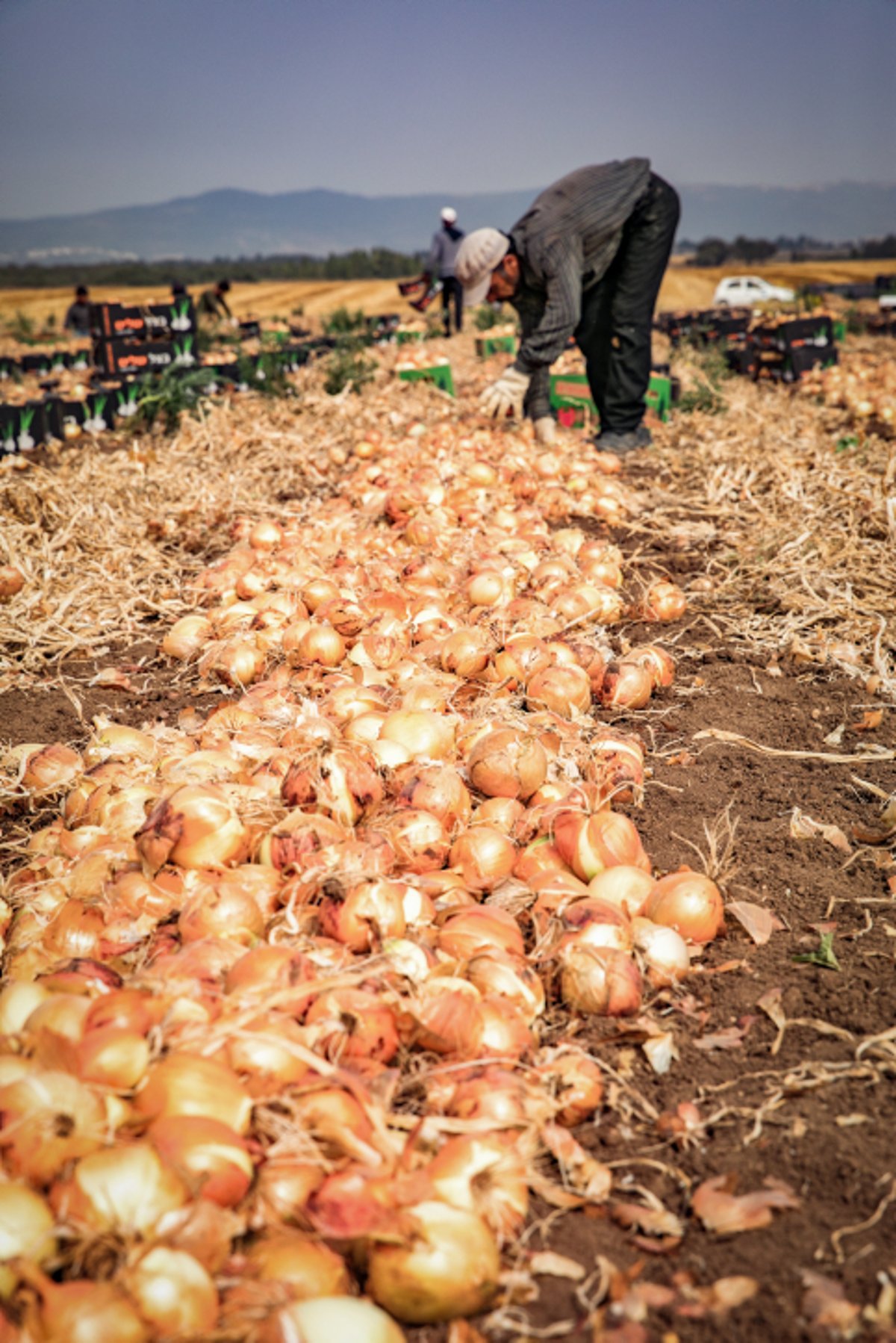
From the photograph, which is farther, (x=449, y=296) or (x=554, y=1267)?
(x=449, y=296)

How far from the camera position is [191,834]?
1.88 m

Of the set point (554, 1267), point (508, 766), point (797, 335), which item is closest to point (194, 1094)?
point (554, 1267)

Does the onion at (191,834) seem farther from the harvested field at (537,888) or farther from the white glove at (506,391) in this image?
the white glove at (506,391)

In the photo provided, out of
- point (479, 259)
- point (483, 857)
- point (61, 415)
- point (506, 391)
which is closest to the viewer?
point (483, 857)

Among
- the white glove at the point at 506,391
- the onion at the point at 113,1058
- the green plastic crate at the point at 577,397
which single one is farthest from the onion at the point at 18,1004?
the green plastic crate at the point at 577,397

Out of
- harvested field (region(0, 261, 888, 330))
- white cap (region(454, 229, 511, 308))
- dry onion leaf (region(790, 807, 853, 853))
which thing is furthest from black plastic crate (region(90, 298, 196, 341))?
harvested field (region(0, 261, 888, 330))

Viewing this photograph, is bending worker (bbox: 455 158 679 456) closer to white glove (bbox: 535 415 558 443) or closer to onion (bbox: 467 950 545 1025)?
white glove (bbox: 535 415 558 443)

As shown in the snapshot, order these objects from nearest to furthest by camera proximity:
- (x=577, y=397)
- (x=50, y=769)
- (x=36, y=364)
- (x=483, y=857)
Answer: (x=483, y=857) < (x=50, y=769) < (x=577, y=397) < (x=36, y=364)

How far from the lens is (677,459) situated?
638cm

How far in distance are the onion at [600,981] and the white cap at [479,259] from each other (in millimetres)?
4992

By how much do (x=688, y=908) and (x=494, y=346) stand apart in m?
13.5

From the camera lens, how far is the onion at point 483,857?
6.73 ft

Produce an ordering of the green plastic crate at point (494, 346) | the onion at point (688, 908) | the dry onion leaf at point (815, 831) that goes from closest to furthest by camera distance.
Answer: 1. the onion at point (688, 908)
2. the dry onion leaf at point (815, 831)
3. the green plastic crate at point (494, 346)

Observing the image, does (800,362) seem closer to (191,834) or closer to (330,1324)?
(191,834)
